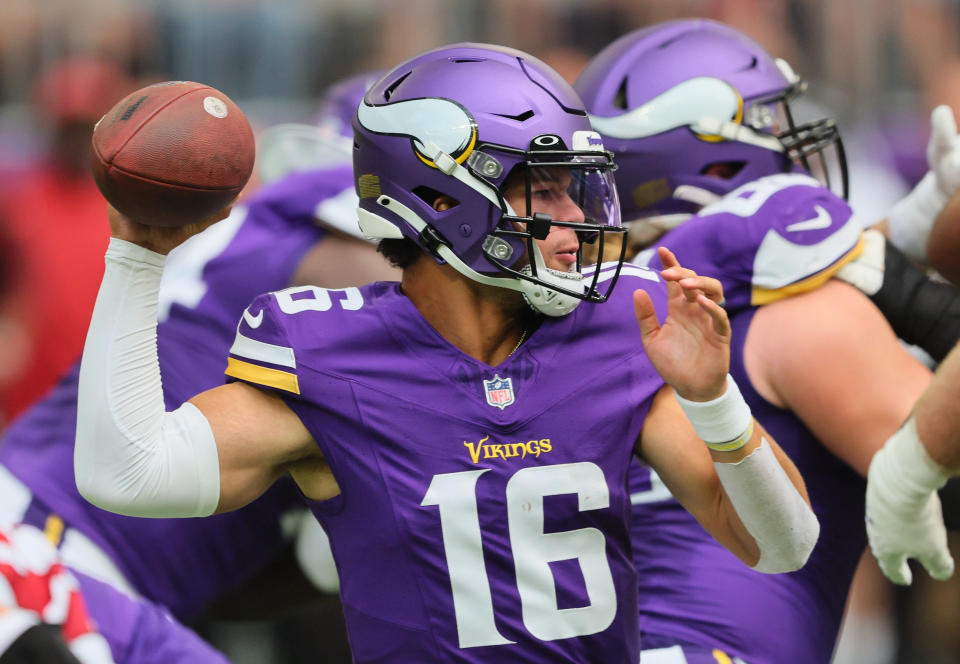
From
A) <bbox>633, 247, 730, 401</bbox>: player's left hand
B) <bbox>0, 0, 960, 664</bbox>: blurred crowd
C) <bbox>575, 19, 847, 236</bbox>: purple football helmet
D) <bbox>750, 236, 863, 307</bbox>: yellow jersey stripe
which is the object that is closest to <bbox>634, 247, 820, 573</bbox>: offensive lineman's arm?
<bbox>633, 247, 730, 401</bbox>: player's left hand

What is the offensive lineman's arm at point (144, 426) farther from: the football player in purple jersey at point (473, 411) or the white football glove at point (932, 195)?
the white football glove at point (932, 195)

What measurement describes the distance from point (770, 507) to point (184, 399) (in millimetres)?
1829

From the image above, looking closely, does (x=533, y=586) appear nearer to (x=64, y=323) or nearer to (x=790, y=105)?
(x=790, y=105)

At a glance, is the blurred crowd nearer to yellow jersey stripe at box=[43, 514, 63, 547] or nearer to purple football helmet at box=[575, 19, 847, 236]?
yellow jersey stripe at box=[43, 514, 63, 547]

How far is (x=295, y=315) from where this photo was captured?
236 centimetres

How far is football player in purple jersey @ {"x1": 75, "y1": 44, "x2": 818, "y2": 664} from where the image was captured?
7.20 feet

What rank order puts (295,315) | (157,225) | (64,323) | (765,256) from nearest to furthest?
(157,225) → (295,315) → (765,256) → (64,323)

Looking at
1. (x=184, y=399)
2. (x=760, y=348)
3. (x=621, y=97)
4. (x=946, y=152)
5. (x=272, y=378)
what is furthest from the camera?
(x=184, y=399)

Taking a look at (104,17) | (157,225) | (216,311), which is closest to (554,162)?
(157,225)

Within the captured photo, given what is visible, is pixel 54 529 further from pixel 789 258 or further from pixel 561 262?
pixel 789 258

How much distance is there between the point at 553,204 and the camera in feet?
7.95

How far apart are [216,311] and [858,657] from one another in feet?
11.0

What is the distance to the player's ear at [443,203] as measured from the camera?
A: 2.46 m

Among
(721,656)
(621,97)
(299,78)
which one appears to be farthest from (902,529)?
(299,78)
